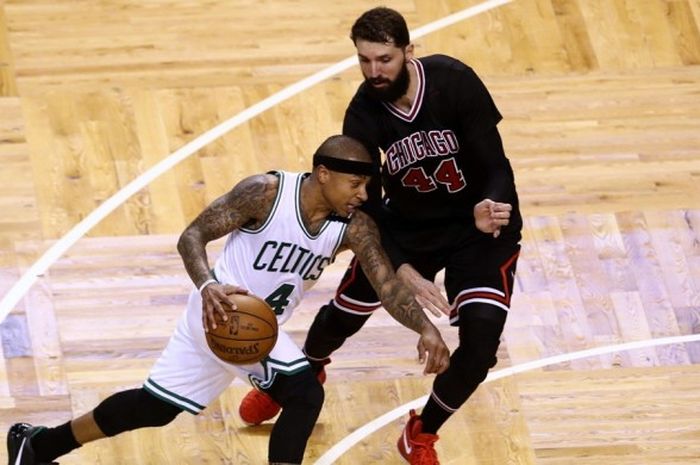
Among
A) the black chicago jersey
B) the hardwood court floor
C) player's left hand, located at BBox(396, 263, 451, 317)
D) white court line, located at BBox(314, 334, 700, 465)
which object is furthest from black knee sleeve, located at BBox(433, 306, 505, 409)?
white court line, located at BBox(314, 334, 700, 465)

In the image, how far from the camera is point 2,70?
440 inches

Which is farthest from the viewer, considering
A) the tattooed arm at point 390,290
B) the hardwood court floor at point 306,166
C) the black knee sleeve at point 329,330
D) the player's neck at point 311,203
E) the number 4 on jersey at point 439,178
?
the hardwood court floor at point 306,166

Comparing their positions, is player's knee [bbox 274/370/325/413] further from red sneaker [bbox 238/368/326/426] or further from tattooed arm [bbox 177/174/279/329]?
red sneaker [bbox 238/368/326/426]

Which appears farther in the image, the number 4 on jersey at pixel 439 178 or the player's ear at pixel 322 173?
the number 4 on jersey at pixel 439 178

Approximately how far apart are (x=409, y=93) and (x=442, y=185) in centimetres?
45

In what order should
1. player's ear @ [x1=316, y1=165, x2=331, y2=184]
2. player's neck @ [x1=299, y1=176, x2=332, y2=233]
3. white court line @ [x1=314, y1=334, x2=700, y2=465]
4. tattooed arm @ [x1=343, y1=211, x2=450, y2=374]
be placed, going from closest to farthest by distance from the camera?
tattooed arm @ [x1=343, y1=211, x2=450, y2=374] → player's ear @ [x1=316, y1=165, x2=331, y2=184] → player's neck @ [x1=299, y1=176, x2=332, y2=233] → white court line @ [x1=314, y1=334, x2=700, y2=465]

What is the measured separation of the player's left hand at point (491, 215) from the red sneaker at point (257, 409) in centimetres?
160

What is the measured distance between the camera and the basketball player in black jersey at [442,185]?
7523 millimetres

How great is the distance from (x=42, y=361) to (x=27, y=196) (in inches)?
57.5

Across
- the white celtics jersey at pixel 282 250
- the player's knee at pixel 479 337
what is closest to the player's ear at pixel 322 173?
the white celtics jersey at pixel 282 250

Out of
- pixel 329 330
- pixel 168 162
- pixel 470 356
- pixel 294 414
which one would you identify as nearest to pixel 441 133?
pixel 470 356

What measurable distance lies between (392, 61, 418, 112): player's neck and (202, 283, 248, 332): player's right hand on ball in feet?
3.78

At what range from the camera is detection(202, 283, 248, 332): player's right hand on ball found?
23.6 feet

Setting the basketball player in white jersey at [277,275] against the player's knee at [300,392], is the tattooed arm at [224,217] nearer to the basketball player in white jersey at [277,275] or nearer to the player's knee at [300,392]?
the basketball player in white jersey at [277,275]
